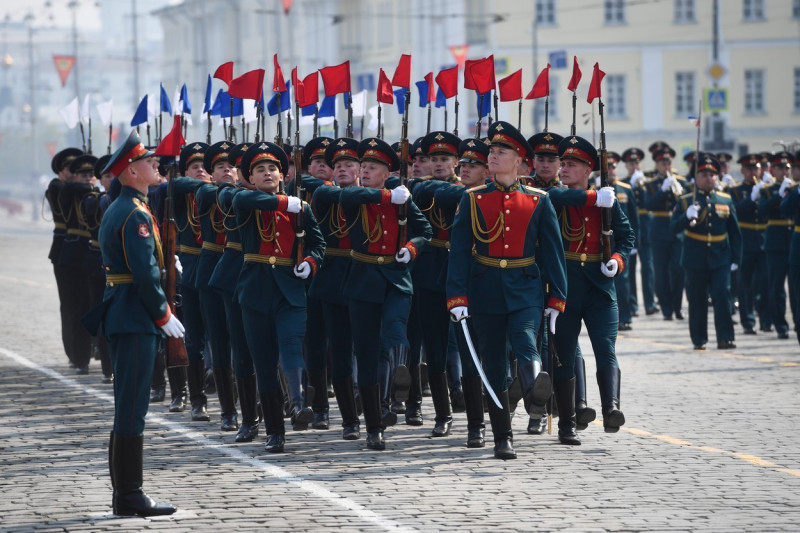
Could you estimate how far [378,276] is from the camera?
11.0 m

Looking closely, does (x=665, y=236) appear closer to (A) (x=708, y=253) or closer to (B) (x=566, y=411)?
(A) (x=708, y=253)

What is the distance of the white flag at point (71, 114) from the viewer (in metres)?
17.1

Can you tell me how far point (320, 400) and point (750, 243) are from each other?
370 inches

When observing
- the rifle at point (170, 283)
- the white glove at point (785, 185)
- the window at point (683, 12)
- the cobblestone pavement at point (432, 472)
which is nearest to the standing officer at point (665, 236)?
the white glove at point (785, 185)

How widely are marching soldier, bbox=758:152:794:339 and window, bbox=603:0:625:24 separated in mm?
42147

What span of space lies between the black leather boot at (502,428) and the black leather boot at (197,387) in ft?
9.60

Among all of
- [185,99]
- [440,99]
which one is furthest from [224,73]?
[440,99]

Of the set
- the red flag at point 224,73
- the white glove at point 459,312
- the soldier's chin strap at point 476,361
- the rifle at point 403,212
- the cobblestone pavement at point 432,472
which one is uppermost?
the red flag at point 224,73

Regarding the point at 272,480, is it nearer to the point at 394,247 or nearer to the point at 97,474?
the point at 97,474

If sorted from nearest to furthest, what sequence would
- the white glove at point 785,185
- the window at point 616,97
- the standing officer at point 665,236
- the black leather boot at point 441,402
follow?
the black leather boot at point 441,402 < the white glove at point 785,185 < the standing officer at point 665,236 < the window at point 616,97

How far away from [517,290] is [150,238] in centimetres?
259

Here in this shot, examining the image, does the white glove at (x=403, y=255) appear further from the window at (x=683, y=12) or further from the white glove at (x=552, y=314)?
the window at (x=683, y=12)

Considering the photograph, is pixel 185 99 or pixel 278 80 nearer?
pixel 278 80

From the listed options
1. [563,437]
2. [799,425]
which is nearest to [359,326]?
[563,437]
